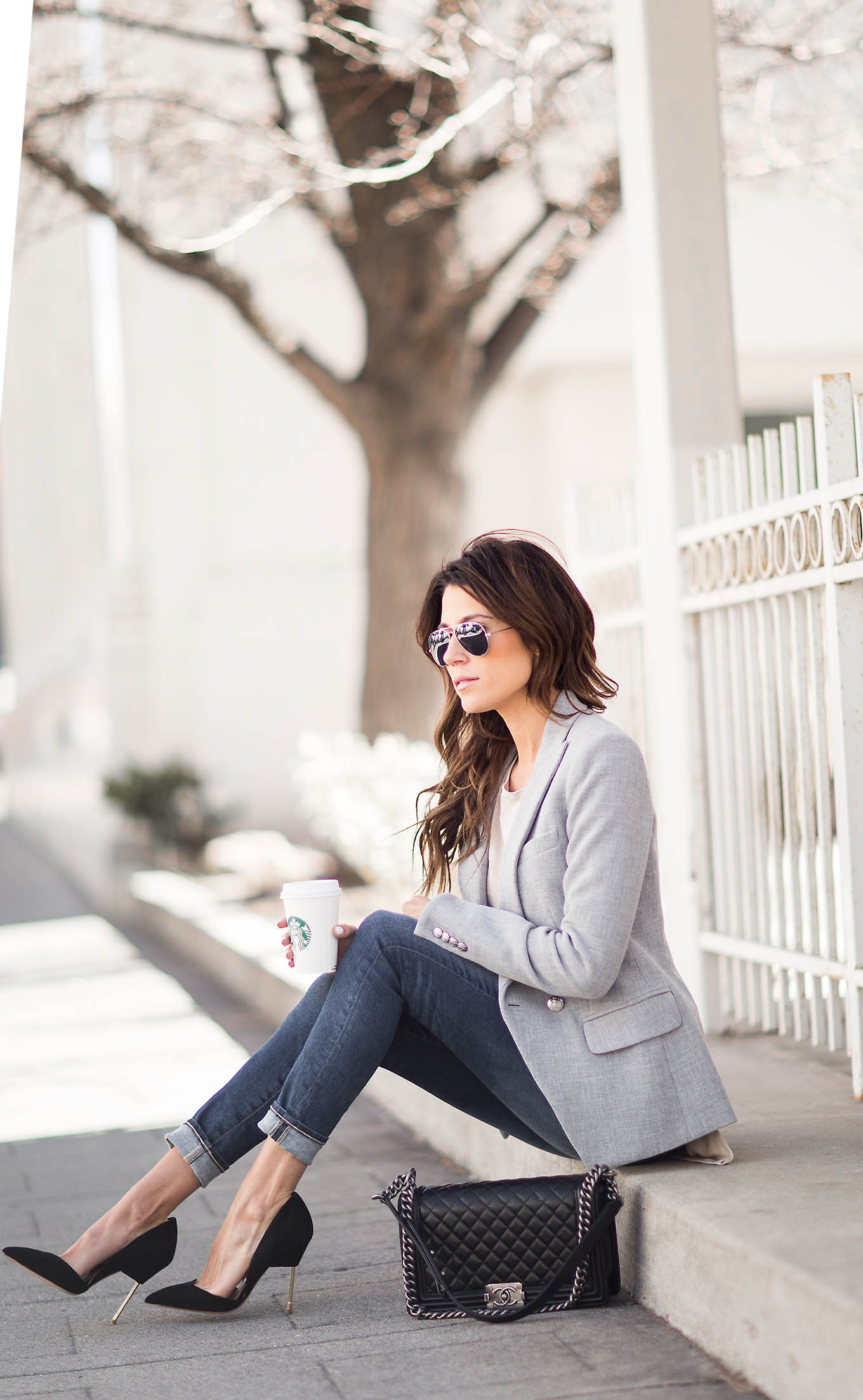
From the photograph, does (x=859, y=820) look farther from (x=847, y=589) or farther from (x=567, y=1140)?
(x=567, y=1140)

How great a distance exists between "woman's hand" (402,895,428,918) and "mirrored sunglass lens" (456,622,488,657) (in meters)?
0.50

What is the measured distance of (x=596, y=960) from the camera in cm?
272

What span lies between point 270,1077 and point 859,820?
57.2 inches

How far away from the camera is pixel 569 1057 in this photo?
283 centimetres

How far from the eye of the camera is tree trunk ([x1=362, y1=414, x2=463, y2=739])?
353 inches

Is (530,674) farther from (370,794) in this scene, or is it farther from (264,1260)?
(370,794)

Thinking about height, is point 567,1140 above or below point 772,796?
below

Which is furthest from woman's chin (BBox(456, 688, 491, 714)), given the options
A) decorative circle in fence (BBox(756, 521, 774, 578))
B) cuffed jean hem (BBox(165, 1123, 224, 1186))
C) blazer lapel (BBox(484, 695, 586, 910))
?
decorative circle in fence (BBox(756, 521, 774, 578))

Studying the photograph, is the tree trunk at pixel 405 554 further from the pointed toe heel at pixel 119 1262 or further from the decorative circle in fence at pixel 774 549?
Answer: the pointed toe heel at pixel 119 1262

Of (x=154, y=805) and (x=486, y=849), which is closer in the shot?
(x=486, y=849)

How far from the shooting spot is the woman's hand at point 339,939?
2.96 metres

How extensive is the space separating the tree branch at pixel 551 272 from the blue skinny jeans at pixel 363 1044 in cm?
610

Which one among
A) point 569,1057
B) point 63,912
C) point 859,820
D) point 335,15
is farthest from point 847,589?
point 63,912

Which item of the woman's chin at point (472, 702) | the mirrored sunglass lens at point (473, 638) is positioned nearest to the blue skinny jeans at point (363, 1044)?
the woman's chin at point (472, 702)
